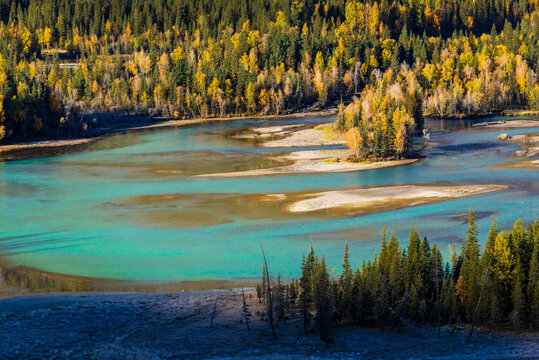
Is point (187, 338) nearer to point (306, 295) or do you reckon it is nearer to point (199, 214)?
point (306, 295)

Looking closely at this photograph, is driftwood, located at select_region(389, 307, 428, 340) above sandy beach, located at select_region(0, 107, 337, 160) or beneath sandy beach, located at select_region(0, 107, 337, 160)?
beneath

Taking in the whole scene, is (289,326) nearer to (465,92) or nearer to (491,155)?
(491,155)

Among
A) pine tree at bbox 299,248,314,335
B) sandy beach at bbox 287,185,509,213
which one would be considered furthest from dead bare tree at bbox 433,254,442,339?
sandy beach at bbox 287,185,509,213

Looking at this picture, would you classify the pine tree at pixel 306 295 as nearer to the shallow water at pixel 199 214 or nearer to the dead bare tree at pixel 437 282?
the dead bare tree at pixel 437 282

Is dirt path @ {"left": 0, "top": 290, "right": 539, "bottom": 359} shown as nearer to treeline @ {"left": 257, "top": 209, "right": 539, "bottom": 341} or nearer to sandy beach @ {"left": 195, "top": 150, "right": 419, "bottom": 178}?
treeline @ {"left": 257, "top": 209, "right": 539, "bottom": 341}

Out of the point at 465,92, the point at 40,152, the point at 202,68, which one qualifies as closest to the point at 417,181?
the point at 40,152

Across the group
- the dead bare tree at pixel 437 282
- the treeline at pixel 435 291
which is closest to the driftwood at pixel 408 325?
the treeline at pixel 435 291
